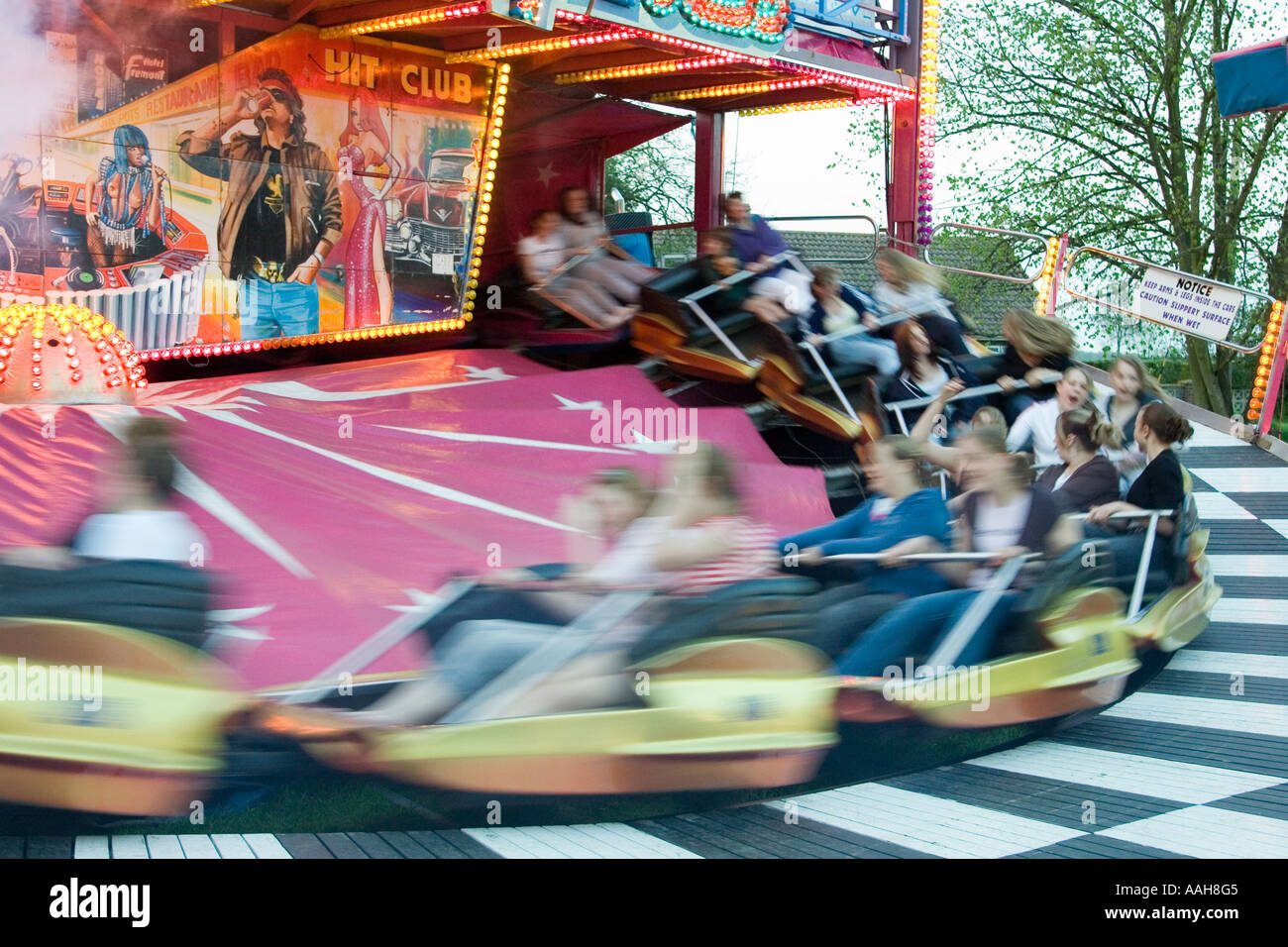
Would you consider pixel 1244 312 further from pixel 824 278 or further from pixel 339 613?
pixel 339 613

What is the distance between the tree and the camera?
17.2 m

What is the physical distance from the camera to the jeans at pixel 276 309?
307 inches

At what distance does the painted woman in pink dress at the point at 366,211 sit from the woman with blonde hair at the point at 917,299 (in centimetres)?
326

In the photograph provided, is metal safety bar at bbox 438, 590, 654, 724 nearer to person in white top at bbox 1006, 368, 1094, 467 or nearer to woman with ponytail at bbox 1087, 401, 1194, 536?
woman with ponytail at bbox 1087, 401, 1194, 536

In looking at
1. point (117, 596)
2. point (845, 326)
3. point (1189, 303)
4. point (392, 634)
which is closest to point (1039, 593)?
point (392, 634)

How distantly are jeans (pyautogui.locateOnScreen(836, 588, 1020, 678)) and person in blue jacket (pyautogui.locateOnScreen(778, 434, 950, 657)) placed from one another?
5 cm

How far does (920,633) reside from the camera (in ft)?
14.0

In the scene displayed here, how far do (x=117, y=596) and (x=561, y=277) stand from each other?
16.9 feet

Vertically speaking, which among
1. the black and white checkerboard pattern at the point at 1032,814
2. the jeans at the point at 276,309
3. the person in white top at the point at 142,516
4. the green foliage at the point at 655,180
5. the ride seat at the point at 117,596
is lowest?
the black and white checkerboard pattern at the point at 1032,814

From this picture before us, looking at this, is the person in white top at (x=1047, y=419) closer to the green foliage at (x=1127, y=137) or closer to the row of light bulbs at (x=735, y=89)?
the row of light bulbs at (x=735, y=89)

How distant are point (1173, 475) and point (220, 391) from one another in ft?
14.9

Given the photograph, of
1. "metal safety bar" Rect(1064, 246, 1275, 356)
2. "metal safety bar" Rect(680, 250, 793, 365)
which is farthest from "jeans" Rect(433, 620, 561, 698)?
"metal safety bar" Rect(1064, 246, 1275, 356)

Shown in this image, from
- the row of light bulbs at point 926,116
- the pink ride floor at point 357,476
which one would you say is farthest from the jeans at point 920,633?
the row of light bulbs at point 926,116
